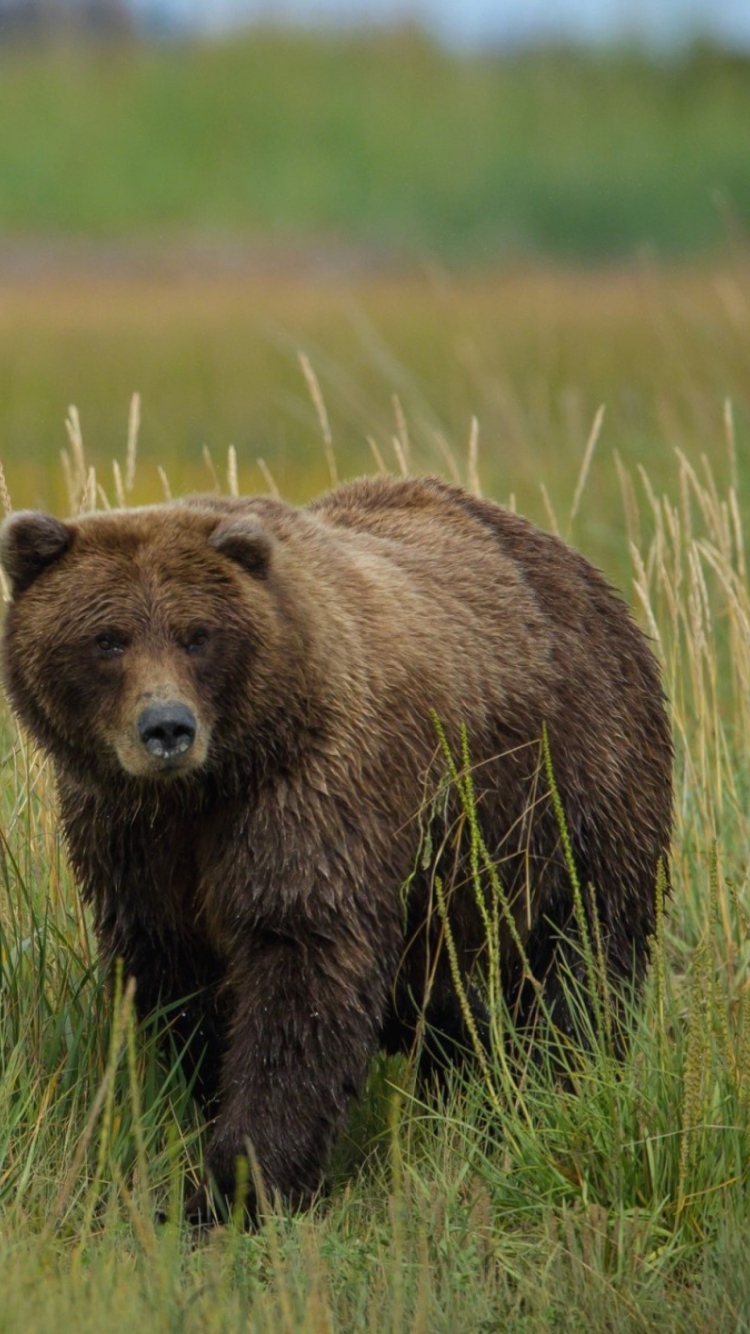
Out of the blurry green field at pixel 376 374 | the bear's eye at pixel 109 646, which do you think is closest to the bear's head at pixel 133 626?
the bear's eye at pixel 109 646

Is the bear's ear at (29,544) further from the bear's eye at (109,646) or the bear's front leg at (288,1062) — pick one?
the bear's front leg at (288,1062)

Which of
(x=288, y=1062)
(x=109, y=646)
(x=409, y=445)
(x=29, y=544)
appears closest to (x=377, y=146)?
(x=409, y=445)

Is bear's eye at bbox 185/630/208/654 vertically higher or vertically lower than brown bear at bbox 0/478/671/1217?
higher

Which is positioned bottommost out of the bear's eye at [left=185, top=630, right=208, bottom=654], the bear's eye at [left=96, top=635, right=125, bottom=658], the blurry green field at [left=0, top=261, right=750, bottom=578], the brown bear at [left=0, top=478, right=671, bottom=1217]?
the blurry green field at [left=0, top=261, right=750, bottom=578]

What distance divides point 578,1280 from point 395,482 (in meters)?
2.39

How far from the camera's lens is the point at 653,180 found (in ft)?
101

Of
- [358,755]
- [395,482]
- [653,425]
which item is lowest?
[653,425]

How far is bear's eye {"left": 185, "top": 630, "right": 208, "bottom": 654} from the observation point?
177 inches

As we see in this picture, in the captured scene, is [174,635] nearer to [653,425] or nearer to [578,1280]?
[578,1280]

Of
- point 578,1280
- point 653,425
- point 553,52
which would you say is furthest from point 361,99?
point 578,1280

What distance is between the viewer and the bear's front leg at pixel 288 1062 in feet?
15.0

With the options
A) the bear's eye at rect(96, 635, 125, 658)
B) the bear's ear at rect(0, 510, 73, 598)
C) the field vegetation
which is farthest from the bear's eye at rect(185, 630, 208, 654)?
the field vegetation

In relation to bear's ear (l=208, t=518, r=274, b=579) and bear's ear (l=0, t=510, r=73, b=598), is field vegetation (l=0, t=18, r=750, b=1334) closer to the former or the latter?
bear's ear (l=0, t=510, r=73, b=598)

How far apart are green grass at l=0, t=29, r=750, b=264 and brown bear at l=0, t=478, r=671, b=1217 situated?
22.7 metres
